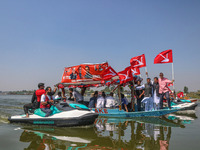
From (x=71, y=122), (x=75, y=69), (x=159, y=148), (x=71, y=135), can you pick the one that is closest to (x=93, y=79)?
(x=75, y=69)

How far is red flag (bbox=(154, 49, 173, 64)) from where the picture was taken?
11016 mm

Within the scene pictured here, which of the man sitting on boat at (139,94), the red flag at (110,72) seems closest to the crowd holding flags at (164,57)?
the man sitting on boat at (139,94)

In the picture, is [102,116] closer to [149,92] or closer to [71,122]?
[149,92]

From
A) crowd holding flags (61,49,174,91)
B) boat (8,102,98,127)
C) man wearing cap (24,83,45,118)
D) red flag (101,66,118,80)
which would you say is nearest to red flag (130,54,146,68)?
crowd holding flags (61,49,174,91)

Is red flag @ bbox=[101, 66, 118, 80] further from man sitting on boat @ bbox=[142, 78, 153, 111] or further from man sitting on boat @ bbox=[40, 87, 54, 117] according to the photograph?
man sitting on boat @ bbox=[40, 87, 54, 117]

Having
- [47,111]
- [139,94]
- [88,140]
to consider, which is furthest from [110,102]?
[88,140]

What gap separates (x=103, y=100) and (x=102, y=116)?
1.08 m

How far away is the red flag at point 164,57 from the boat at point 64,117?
5.93m

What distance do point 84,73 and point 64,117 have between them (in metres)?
4.61

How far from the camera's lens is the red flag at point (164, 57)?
434 inches

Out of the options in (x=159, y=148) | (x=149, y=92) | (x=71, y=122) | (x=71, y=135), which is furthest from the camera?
(x=149, y=92)

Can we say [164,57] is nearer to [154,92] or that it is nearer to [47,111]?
[154,92]

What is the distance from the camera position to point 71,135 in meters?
6.61

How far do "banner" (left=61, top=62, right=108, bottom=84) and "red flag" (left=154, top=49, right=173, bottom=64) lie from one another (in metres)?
3.38
